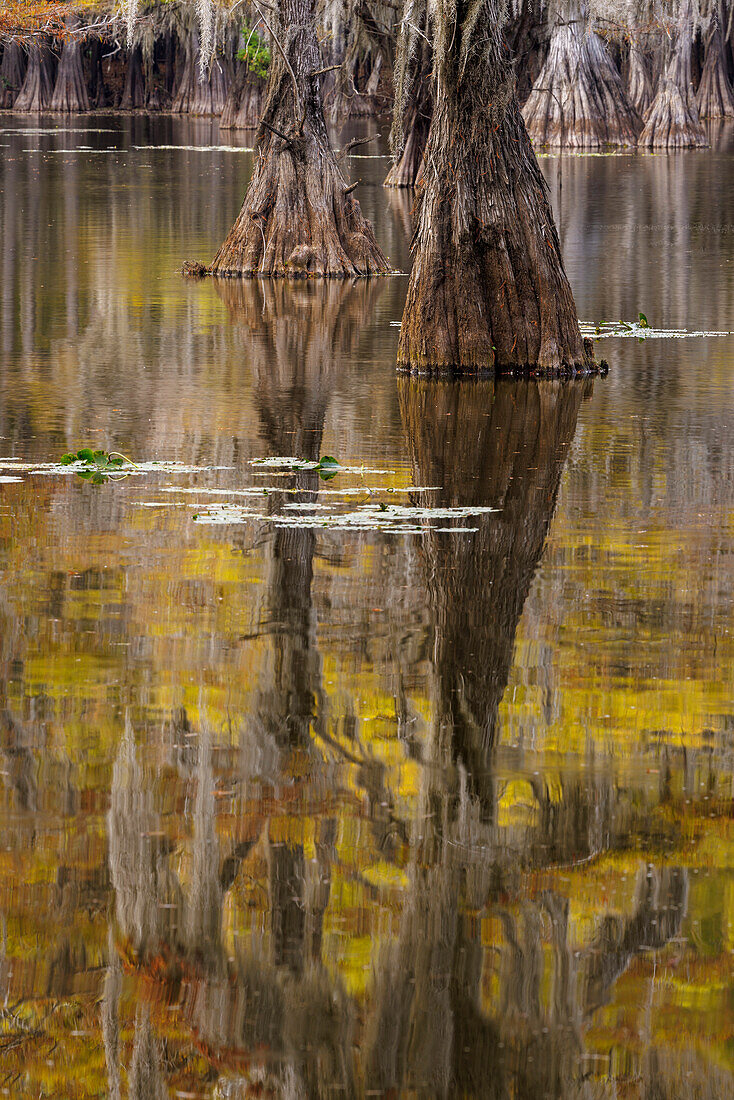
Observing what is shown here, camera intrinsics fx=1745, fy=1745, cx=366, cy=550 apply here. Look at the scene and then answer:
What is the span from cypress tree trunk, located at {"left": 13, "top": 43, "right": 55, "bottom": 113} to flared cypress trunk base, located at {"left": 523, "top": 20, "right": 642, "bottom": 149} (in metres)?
24.3

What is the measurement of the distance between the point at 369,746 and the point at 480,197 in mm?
5903

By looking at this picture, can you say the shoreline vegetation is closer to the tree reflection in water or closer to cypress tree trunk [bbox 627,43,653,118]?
cypress tree trunk [bbox 627,43,653,118]

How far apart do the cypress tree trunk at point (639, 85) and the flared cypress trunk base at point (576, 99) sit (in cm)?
370

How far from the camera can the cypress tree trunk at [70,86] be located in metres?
59.4

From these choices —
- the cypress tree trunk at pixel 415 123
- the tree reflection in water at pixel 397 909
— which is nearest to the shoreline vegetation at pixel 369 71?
the cypress tree trunk at pixel 415 123

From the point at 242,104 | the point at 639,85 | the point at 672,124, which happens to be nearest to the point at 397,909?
the point at 672,124

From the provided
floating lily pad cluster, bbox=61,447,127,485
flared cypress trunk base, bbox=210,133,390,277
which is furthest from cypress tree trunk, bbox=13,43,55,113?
floating lily pad cluster, bbox=61,447,127,485

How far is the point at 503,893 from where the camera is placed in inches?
134

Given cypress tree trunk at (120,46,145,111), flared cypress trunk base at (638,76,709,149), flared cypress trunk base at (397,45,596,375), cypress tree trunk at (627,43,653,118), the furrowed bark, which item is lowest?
flared cypress trunk base at (397,45,596,375)

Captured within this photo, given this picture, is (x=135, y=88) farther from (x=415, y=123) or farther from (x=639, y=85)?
(x=415, y=123)

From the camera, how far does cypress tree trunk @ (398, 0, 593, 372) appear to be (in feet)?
31.2

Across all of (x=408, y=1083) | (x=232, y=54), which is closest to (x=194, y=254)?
(x=408, y=1083)

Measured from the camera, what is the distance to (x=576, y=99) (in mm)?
41688

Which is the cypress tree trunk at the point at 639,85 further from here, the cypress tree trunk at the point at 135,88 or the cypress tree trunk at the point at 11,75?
the cypress tree trunk at the point at 11,75
